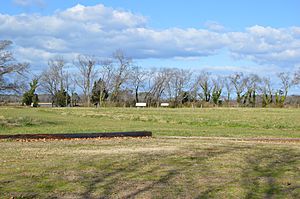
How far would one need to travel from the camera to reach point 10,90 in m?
37.0

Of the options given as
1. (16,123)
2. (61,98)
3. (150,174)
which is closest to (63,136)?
(150,174)

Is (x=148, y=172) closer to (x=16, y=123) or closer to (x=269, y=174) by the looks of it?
(x=269, y=174)

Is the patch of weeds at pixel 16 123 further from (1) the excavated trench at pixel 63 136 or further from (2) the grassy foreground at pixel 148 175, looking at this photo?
(2) the grassy foreground at pixel 148 175

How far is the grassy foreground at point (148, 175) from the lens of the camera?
712 centimetres

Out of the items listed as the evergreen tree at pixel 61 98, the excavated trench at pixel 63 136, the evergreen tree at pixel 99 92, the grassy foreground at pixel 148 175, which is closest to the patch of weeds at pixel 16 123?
the excavated trench at pixel 63 136

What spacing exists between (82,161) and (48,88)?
321 ft

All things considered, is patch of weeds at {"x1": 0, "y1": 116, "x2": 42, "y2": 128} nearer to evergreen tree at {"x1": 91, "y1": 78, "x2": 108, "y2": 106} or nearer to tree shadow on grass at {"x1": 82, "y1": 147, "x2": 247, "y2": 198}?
tree shadow on grass at {"x1": 82, "y1": 147, "x2": 247, "y2": 198}

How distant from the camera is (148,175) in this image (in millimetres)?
8586

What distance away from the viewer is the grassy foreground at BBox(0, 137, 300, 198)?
712cm

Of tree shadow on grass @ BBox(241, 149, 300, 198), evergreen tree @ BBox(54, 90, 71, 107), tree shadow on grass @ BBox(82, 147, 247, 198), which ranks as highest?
evergreen tree @ BBox(54, 90, 71, 107)

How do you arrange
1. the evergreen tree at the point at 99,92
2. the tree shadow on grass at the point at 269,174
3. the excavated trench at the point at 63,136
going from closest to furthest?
the tree shadow on grass at the point at 269,174, the excavated trench at the point at 63,136, the evergreen tree at the point at 99,92

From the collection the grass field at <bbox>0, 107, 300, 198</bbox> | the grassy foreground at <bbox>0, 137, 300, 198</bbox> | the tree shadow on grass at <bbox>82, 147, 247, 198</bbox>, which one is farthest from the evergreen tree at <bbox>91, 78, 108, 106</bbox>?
the tree shadow on grass at <bbox>82, 147, 247, 198</bbox>

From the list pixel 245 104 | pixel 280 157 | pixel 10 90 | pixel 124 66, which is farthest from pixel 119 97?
Result: pixel 280 157

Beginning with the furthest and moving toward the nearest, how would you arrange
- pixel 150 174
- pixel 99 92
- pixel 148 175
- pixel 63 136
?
pixel 99 92 → pixel 63 136 → pixel 150 174 → pixel 148 175
